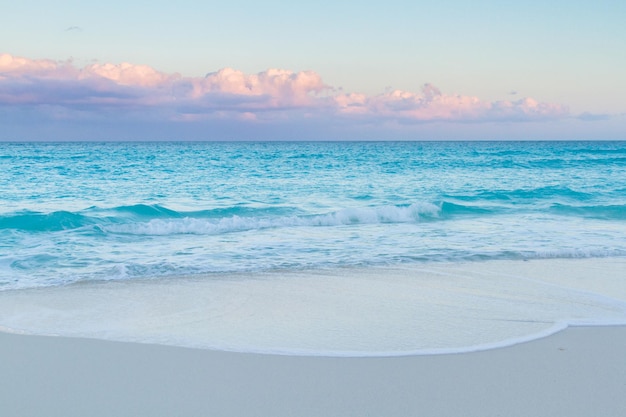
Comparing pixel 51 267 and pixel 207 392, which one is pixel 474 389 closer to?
pixel 207 392

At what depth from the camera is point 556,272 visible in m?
8.31

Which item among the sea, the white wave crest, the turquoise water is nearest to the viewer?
the sea

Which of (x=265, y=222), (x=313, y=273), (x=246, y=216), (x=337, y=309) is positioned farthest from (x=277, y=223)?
(x=337, y=309)

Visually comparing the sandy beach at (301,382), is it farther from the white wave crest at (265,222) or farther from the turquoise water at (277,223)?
the white wave crest at (265,222)

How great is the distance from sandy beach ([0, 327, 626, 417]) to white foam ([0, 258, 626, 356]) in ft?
0.92

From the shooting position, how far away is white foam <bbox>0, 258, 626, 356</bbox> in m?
5.28

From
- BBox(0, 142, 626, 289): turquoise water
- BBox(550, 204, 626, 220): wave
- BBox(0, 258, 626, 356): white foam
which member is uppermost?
BBox(0, 258, 626, 356): white foam

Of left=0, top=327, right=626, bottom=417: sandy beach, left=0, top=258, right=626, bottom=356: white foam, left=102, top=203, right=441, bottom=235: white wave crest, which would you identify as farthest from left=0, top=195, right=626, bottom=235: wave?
left=0, top=327, right=626, bottom=417: sandy beach

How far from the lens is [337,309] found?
6297 millimetres

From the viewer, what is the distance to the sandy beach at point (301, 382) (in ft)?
12.8

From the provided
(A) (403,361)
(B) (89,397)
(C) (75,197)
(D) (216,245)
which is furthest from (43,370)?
(C) (75,197)

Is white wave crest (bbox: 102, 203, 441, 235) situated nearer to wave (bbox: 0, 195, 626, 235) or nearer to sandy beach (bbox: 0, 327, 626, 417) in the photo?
wave (bbox: 0, 195, 626, 235)

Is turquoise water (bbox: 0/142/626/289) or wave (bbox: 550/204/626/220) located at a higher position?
turquoise water (bbox: 0/142/626/289)

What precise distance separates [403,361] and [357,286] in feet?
8.90
